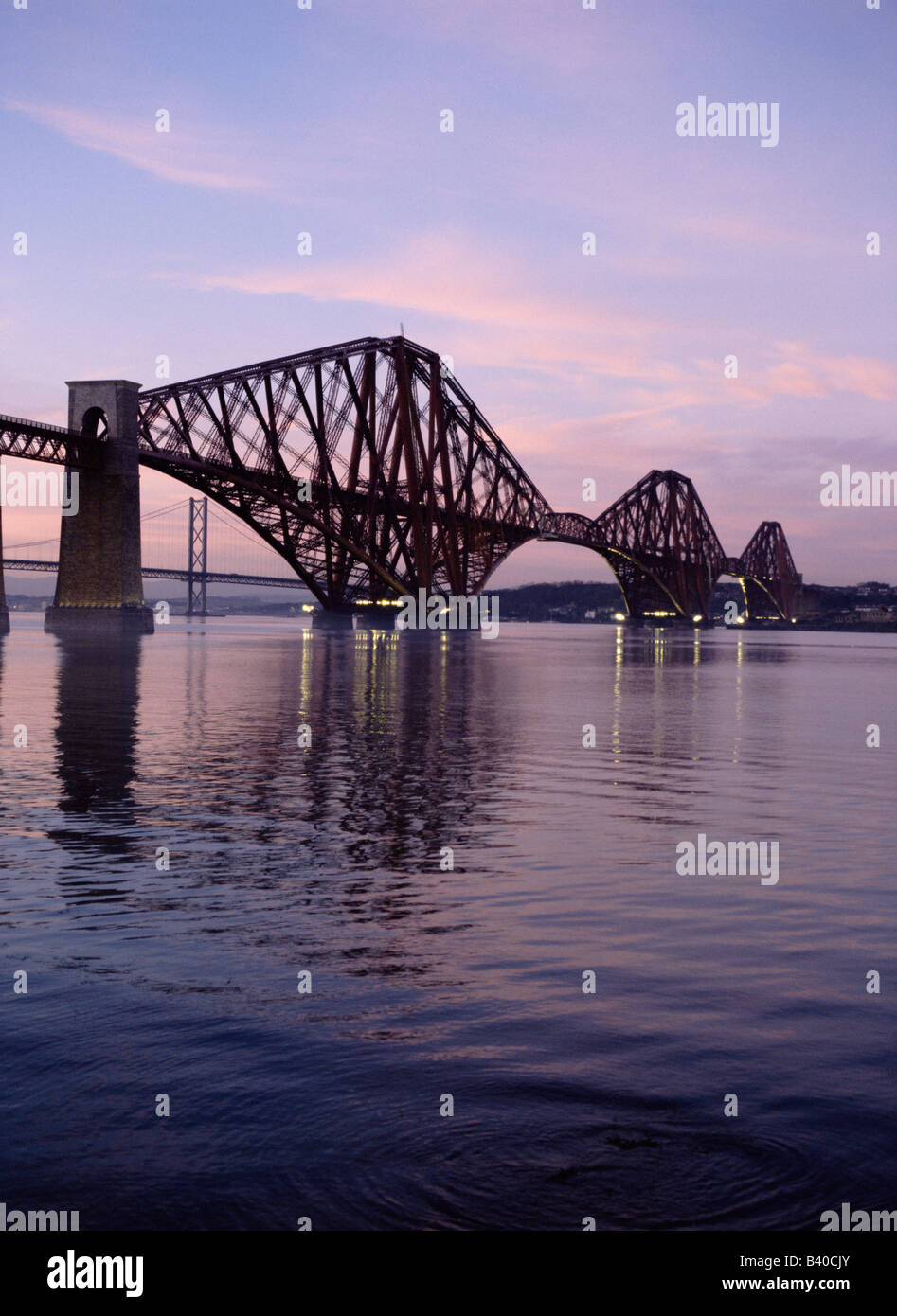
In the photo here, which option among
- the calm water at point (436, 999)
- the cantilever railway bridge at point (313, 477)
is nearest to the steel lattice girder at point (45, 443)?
the cantilever railway bridge at point (313, 477)

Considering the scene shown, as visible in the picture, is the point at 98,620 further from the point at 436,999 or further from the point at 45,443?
the point at 436,999

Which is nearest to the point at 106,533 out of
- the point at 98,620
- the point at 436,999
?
the point at 98,620

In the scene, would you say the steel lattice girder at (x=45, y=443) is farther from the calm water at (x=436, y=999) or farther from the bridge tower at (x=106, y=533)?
the calm water at (x=436, y=999)

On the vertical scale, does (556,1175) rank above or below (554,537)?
below

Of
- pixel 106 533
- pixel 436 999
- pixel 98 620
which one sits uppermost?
pixel 106 533

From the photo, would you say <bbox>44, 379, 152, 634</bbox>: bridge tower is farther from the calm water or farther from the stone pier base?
the calm water

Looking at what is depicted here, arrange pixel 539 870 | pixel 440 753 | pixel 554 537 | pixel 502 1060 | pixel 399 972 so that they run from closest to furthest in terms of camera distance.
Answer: pixel 502 1060 < pixel 399 972 < pixel 539 870 < pixel 440 753 < pixel 554 537

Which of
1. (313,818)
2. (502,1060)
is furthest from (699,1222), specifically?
(313,818)

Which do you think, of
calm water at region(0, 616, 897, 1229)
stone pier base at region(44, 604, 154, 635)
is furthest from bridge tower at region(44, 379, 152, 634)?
calm water at region(0, 616, 897, 1229)
